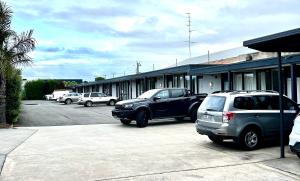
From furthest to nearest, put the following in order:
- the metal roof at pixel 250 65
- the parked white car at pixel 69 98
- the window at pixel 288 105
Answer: the parked white car at pixel 69 98 < the metal roof at pixel 250 65 < the window at pixel 288 105

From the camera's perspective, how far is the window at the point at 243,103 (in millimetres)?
11258

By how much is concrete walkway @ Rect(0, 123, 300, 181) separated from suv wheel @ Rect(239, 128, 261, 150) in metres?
0.24

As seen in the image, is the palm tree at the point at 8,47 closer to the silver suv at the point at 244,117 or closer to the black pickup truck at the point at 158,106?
the black pickup truck at the point at 158,106

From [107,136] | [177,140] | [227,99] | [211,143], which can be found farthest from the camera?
[107,136]

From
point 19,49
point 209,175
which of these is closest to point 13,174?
point 209,175

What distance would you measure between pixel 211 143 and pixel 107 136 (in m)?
4.24

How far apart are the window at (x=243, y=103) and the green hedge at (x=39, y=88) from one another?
7385 cm

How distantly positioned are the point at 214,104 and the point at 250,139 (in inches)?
53.3

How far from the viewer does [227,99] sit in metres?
11.3

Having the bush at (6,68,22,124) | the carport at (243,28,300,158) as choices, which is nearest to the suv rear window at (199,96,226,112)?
the carport at (243,28,300,158)

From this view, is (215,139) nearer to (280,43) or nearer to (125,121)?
(280,43)

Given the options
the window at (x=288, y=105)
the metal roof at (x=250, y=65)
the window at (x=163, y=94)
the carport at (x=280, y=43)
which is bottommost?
the window at (x=288, y=105)

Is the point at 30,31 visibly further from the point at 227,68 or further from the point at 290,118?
the point at 290,118

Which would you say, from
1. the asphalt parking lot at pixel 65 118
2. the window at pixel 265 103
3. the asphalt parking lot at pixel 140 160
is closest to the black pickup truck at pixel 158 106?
the asphalt parking lot at pixel 65 118
